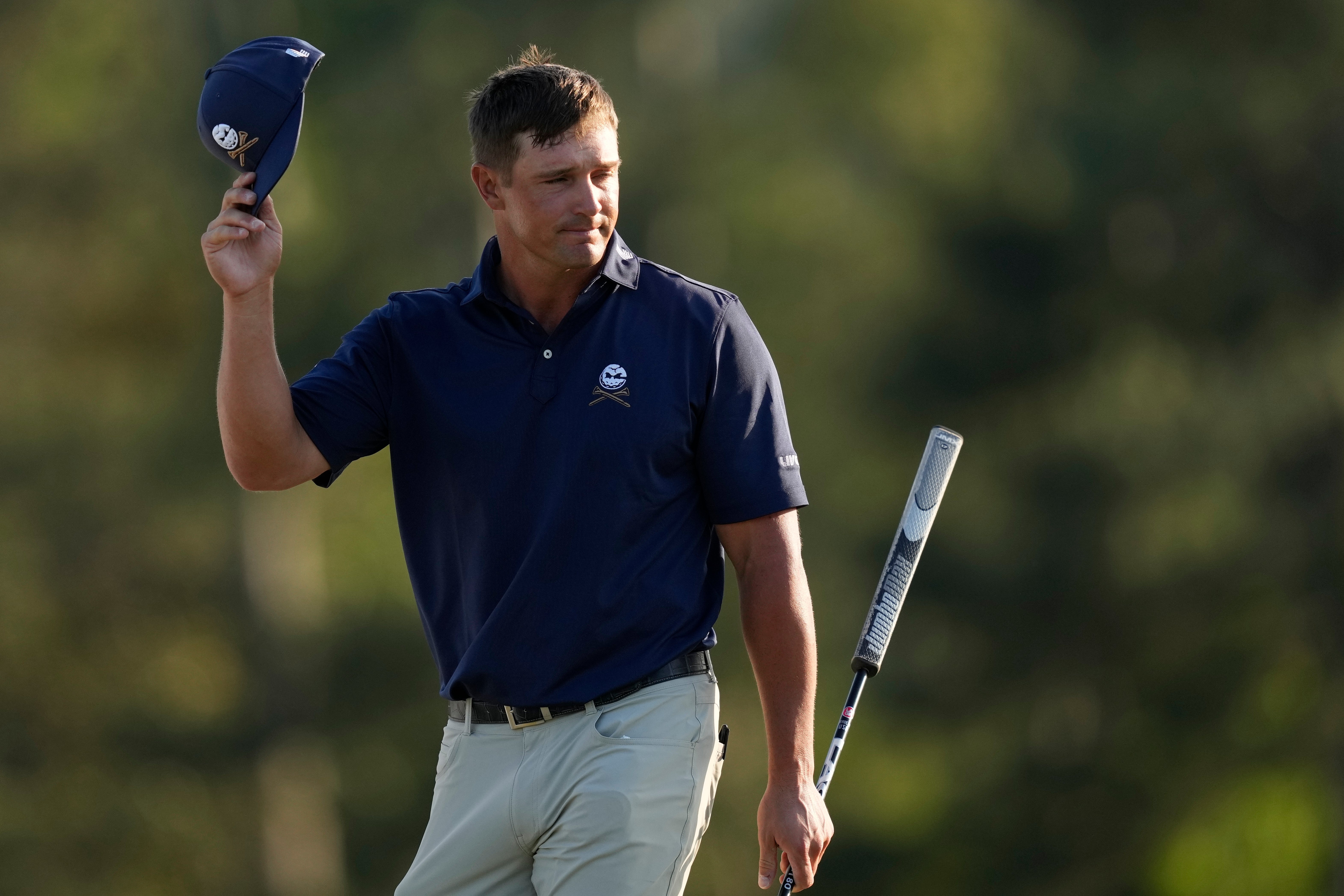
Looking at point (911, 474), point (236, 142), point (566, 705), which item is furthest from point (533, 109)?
point (911, 474)

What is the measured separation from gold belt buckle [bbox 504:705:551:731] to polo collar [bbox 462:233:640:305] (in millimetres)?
761

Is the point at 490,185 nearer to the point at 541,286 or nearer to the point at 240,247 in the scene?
the point at 541,286

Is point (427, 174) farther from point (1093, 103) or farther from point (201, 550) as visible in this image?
point (1093, 103)

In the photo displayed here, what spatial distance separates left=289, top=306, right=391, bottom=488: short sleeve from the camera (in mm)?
3012

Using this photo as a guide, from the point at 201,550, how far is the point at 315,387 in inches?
354

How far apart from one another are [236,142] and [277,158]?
0.27 ft

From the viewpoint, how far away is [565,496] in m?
2.89

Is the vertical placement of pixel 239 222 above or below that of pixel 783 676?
above

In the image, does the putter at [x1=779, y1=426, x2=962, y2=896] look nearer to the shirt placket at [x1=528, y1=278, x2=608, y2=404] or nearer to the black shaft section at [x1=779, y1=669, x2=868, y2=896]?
the black shaft section at [x1=779, y1=669, x2=868, y2=896]

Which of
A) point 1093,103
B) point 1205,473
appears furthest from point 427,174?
point 1205,473

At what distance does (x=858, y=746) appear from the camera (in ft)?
39.8

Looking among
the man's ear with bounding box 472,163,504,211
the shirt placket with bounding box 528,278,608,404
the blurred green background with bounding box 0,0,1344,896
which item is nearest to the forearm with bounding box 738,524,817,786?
the shirt placket with bounding box 528,278,608,404

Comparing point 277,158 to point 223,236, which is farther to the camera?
point 277,158

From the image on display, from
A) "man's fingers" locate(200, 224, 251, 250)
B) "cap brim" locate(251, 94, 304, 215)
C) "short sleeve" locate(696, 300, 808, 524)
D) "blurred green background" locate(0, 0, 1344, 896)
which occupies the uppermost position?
"cap brim" locate(251, 94, 304, 215)
